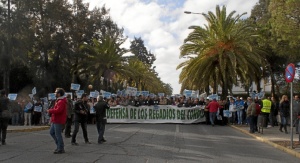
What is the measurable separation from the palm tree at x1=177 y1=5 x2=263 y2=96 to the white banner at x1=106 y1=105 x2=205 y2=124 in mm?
4610

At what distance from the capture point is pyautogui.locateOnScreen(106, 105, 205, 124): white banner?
2800 centimetres

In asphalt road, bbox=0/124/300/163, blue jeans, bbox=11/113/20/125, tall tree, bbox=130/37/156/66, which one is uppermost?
tall tree, bbox=130/37/156/66

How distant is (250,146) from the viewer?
49.5 ft

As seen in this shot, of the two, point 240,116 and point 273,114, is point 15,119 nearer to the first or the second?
point 240,116

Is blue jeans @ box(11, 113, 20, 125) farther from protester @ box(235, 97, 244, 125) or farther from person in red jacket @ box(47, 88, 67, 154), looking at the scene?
person in red jacket @ box(47, 88, 67, 154)

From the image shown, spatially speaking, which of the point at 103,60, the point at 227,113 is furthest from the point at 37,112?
the point at 103,60

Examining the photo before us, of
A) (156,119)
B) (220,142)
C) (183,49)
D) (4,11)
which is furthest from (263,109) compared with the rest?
(4,11)

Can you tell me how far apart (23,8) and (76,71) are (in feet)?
47.8

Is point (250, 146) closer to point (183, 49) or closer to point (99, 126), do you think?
point (99, 126)

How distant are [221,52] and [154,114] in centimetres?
690

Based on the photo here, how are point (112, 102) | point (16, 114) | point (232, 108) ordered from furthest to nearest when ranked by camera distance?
point (112, 102), point (232, 108), point (16, 114)

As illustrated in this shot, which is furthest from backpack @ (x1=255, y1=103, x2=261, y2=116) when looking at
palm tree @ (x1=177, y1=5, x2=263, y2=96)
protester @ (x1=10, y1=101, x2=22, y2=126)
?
protester @ (x1=10, y1=101, x2=22, y2=126)

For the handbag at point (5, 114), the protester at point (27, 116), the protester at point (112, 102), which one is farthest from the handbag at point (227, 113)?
the handbag at point (5, 114)

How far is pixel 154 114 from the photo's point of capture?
28312 millimetres
